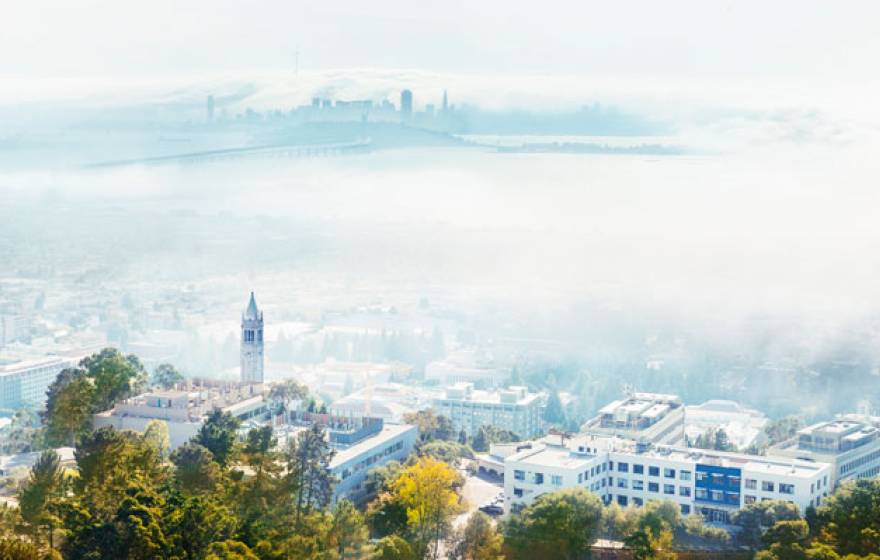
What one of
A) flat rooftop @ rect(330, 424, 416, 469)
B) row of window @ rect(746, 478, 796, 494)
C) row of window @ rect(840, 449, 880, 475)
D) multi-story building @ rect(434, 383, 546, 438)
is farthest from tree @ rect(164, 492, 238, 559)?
multi-story building @ rect(434, 383, 546, 438)

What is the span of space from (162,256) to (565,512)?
1988cm

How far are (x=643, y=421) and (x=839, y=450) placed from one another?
196 centimetres

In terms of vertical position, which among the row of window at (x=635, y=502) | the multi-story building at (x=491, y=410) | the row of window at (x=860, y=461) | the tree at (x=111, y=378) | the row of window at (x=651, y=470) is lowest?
the multi-story building at (x=491, y=410)

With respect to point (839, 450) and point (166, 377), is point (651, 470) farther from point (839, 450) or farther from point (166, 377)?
point (166, 377)

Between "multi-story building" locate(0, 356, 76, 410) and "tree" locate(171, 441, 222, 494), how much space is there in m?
15.1

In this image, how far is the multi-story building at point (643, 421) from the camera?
43.3 feet

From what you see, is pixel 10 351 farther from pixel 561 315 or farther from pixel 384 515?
pixel 384 515

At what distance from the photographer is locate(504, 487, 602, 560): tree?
9266 mm

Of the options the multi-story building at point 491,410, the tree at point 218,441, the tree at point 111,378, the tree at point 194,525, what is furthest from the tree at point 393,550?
the multi-story building at point 491,410

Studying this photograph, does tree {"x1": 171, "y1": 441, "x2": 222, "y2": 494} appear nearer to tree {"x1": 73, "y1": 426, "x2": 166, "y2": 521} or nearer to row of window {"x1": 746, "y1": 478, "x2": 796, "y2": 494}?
tree {"x1": 73, "y1": 426, "x2": 166, "y2": 521}

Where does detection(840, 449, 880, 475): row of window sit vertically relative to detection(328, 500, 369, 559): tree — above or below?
below

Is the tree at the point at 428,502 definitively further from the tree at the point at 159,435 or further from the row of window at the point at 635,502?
→ the tree at the point at 159,435

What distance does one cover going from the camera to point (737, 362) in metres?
26.0

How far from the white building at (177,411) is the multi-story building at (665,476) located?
2.92 meters
